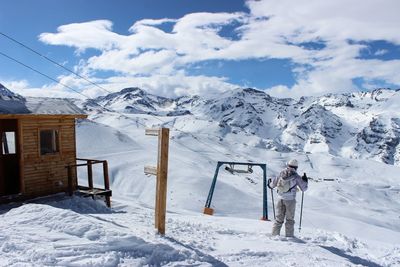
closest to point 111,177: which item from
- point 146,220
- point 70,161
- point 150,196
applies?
point 150,196

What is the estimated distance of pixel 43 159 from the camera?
696 inches

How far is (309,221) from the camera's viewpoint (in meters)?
33.1

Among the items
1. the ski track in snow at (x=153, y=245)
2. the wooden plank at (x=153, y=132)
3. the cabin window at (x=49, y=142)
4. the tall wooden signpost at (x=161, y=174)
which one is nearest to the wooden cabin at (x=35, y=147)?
the cabin window at (x=49, y=142)

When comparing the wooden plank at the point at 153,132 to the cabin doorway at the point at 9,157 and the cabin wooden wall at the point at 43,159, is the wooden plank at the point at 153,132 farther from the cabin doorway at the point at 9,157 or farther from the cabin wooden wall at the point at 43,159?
the cabin doorway at the point at 9,157

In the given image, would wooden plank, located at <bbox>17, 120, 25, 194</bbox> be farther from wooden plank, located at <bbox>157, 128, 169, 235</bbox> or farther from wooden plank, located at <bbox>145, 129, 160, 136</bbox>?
wooden plank, located at <bbox>157, 128, 169, 235</bbox>

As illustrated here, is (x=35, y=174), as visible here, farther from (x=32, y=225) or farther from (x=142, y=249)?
(x=142, y=249)

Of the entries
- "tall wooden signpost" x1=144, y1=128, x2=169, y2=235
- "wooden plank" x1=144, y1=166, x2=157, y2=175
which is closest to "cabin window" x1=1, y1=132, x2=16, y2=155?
"wooden plank" x1=144, y1=166, x2=157, y2=175

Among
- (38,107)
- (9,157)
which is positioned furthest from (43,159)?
(38,107)

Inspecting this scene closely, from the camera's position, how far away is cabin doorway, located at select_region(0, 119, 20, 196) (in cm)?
1718

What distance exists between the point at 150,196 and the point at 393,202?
165 ft

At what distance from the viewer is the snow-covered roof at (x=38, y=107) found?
658 inches

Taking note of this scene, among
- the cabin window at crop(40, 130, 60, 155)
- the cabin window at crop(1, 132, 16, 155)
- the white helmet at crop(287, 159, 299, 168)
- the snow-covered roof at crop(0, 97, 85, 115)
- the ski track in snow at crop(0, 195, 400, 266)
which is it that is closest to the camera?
the ski track in snow at crop(0, 195, 400, 266)

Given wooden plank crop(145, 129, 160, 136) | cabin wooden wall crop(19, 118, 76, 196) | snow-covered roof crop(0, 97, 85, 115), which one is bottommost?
cabin wooden wall crop(19, 118, 76, 196)

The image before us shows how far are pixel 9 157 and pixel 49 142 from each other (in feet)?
5.05
